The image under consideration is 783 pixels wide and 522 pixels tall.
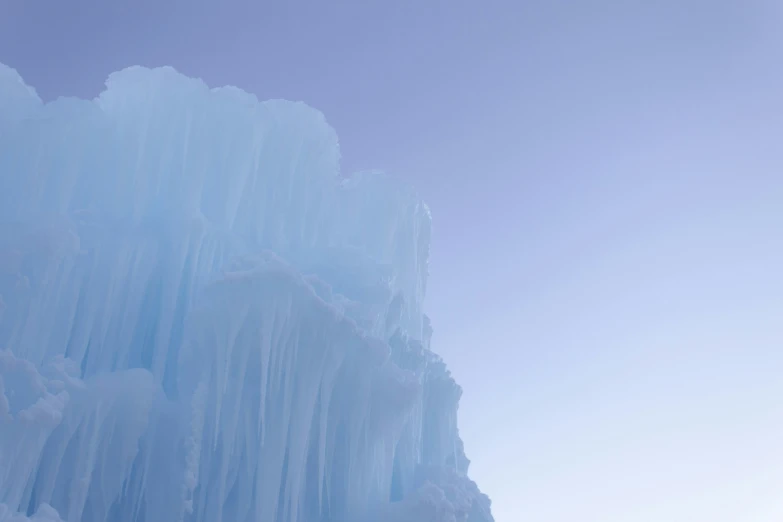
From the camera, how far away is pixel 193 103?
17031 millimetres

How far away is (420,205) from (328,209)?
3560 mm

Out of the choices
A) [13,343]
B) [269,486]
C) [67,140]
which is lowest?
[269,486]

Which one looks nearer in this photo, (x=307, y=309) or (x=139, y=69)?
(x=307, y=309)

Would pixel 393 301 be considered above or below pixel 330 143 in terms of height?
below

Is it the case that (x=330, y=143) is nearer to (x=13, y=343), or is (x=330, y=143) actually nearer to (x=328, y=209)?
(x=328, y=209)

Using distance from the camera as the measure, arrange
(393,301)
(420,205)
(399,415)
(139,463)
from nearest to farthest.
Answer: (139,463)
(399,415)
(393,301)
(420,205)

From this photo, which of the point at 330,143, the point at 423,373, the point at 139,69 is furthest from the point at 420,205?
the point at 139,69

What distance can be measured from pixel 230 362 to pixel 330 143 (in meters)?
7.79

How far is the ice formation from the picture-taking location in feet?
38.5

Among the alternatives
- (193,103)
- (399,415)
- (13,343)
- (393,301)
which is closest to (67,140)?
(193,103)

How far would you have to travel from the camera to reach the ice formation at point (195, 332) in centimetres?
1174

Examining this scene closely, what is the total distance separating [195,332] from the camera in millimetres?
13234

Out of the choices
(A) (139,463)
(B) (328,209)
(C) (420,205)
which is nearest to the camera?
(A) (139,463)

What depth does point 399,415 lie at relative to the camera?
14.8 metres
